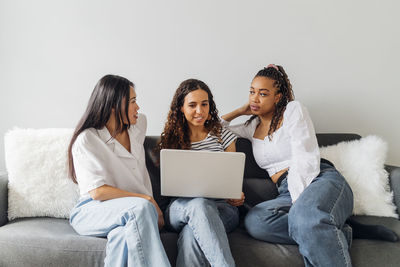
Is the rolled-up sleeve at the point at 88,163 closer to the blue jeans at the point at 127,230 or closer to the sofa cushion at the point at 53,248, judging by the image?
the blue jeans at the point at 127,230

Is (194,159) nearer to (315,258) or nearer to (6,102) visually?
(315,258)

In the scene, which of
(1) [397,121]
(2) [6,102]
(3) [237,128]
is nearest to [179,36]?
(3) [237,128]

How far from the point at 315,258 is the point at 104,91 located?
114 centimetres

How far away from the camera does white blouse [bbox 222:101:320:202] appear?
1538 mm

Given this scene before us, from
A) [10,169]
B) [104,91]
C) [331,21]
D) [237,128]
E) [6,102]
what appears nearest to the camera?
[104,91]

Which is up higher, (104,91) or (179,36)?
(179,36)

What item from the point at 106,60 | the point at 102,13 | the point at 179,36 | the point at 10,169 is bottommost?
the point at 10,169

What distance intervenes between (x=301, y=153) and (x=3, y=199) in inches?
56.6

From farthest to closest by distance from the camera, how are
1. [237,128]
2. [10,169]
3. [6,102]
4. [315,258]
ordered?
[6,102] → [237,128] → [10,169] → [315,258]

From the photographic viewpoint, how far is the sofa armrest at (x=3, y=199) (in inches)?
62.9

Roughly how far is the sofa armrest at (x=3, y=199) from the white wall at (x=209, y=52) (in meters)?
0.56

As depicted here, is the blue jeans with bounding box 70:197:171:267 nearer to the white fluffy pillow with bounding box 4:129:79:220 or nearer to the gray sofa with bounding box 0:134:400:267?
the gray sofa with bounding box 0:134:400:267

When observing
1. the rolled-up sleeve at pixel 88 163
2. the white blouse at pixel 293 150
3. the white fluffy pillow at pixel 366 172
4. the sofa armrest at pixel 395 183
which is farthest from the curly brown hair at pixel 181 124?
the sofa armrest at pixel 395 183

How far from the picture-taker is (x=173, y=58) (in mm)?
2080
